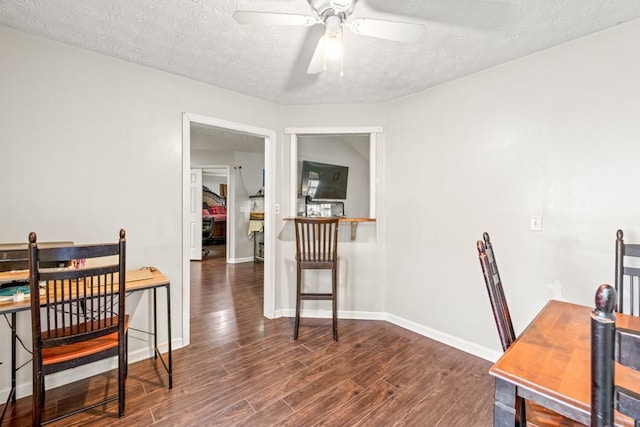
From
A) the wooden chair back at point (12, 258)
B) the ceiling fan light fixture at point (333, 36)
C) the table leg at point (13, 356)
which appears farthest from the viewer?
the table leg at point (13, 356)

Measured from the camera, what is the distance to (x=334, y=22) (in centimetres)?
148

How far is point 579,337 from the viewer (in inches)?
45.4

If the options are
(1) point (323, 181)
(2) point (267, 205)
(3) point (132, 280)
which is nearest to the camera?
(3) point (132, 280)

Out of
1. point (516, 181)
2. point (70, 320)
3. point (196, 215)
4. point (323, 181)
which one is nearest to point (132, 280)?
point (70, 320)

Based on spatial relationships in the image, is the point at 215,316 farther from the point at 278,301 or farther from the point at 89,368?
the point at 89,368

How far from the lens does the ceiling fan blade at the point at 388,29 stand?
4.53 ft

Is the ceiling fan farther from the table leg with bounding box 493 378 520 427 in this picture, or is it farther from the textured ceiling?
the table leg with bounding box 493 378 520 427

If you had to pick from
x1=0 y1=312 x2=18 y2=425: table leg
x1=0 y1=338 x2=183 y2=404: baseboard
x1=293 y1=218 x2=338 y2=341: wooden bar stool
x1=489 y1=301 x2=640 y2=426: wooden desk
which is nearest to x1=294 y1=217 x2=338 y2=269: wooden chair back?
x1=293 y1=218 x2=338 y2=341: wooden bar stool

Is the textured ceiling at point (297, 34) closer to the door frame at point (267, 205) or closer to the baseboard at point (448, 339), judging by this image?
the door frame at point (267, 205)

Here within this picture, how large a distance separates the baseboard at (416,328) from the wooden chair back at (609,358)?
6.83ft

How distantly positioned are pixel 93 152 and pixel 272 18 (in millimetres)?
1708

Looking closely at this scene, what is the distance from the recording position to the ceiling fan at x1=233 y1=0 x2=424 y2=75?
53.8 inches

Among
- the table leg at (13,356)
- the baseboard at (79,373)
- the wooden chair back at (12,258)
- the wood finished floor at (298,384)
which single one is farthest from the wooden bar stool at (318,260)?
the table leg at (13,356)

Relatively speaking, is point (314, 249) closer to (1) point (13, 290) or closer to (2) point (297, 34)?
(2) point (297, 34)
